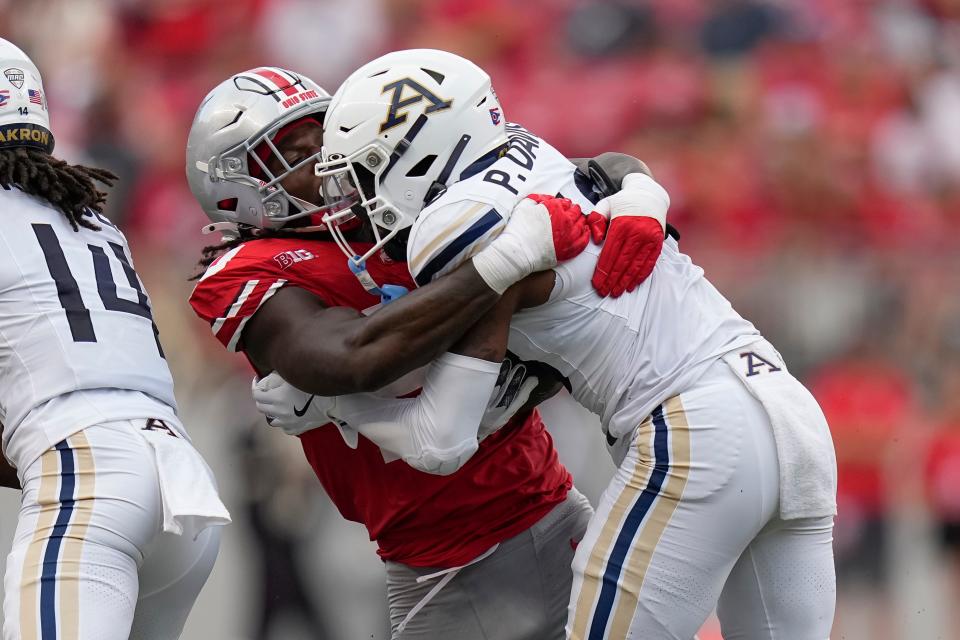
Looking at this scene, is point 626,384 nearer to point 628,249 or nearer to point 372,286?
point 628,249

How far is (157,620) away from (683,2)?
379cm

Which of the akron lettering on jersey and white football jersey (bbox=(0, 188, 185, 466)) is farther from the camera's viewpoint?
white football jersey (bbox=(0, 188, 185, 466))

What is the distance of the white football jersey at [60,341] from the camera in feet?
8.82

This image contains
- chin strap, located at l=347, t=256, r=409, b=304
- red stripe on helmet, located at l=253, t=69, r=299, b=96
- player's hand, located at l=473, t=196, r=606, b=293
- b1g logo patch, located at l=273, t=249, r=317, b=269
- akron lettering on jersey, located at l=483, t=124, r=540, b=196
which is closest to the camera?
player's hand, located at l=473, t=196, r=606, b=293

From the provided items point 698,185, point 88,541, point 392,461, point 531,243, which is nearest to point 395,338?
point 531,243

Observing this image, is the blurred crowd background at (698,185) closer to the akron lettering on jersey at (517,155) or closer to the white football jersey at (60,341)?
the white football jersey at (60,341)

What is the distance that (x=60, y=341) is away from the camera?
2719 mm

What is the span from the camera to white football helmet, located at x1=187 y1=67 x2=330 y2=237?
287 cm

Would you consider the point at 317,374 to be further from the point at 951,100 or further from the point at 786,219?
the point at 951,100

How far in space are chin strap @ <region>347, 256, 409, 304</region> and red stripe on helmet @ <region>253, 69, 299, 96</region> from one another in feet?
1.80

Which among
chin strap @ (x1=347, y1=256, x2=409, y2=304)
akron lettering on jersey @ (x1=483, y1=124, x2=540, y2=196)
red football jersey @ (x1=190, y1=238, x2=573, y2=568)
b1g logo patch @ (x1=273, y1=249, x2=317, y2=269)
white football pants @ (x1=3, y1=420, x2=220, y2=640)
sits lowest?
white football pants @ (x1=3, y1=420, x2=220, y2=640)

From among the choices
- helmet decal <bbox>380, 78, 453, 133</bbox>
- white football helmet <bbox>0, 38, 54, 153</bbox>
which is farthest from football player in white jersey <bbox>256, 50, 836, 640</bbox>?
white football helmet <bbox>0, 38, 54, 153</bbox>

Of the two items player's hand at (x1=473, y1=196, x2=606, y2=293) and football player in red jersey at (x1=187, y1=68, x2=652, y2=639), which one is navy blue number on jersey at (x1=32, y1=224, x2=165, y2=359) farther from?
player's hand at (x1=473, y1=196, x2=606, y2=293)

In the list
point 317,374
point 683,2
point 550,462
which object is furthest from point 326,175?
point 683,2
